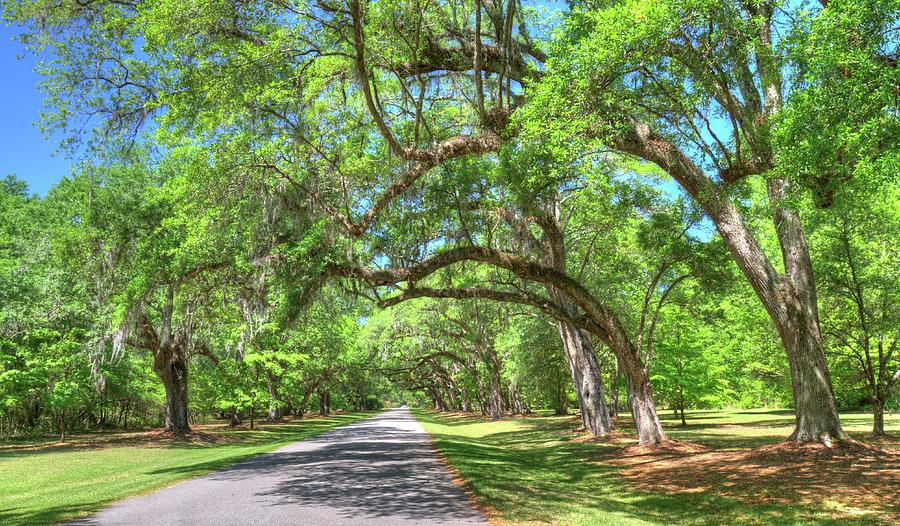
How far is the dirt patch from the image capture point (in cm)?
783

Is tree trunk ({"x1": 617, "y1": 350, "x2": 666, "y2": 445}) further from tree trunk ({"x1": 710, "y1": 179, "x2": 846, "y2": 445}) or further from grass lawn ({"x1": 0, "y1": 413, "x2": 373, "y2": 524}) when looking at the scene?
grass lawn ({"x1": 0, "y1": 413, "x2": 373, "y2": 524})

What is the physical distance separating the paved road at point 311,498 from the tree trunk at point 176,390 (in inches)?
552

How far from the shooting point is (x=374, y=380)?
230 feet

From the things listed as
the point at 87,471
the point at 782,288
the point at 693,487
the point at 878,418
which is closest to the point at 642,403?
the point at 782,288

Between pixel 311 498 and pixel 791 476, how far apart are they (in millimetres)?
7897

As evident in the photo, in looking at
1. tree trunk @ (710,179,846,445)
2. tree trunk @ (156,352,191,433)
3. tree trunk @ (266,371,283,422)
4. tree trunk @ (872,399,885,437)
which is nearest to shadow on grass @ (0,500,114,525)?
tree trunk @ (710,179,846,445)

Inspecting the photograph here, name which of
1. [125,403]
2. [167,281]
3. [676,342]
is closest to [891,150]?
[167,281]

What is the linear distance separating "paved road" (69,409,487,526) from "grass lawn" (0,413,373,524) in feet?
2.61

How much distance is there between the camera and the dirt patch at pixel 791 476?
25.7 ft

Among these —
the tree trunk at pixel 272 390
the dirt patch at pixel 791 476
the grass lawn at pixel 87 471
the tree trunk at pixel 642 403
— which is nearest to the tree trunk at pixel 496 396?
the tree trunk at pixel 272 390

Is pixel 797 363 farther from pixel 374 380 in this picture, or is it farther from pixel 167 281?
pixel 374 380

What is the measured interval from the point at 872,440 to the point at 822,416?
19.4 feet

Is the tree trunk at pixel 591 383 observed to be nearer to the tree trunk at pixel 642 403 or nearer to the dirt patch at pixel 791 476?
the tree trunk at pixel 642 403

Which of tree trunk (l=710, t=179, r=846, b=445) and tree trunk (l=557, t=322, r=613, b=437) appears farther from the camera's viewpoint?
tree trunk (l=557, t=322, r=613, b=437)
